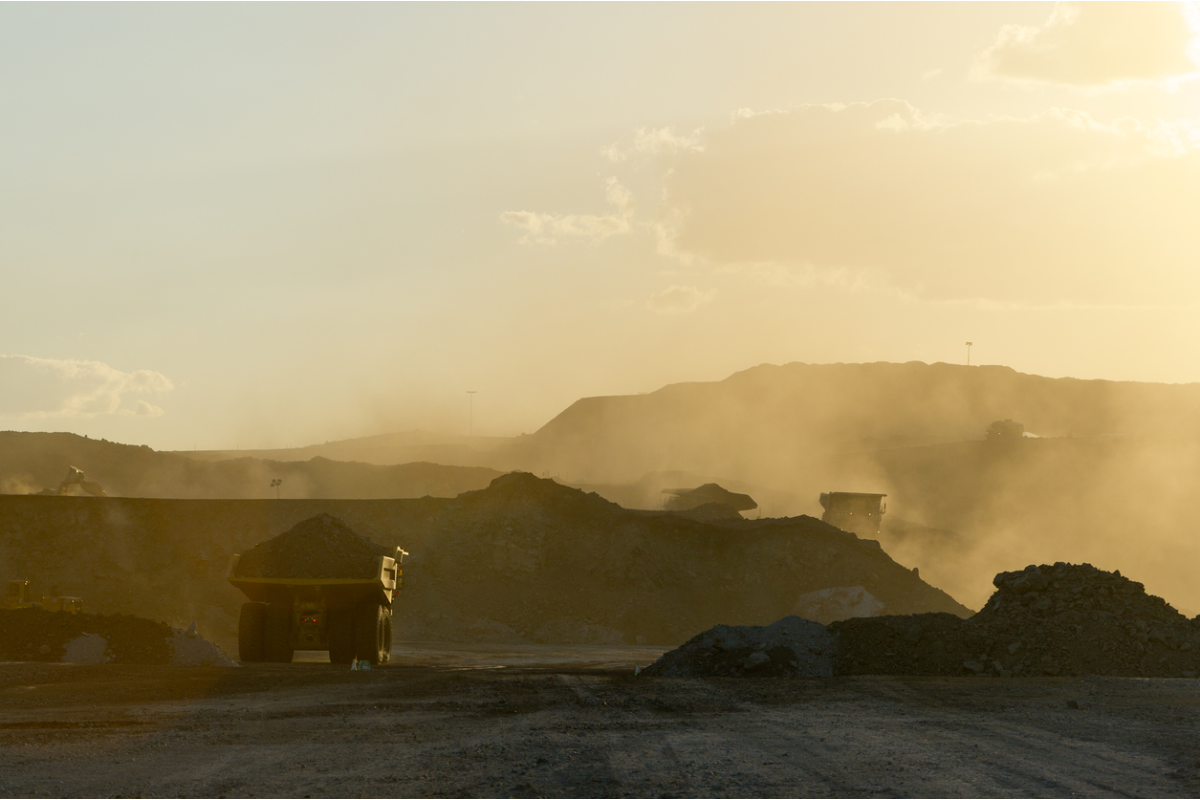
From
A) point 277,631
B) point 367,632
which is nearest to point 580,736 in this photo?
point 367,632

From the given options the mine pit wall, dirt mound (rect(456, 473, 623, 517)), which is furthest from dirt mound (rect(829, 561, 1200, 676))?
dirt mound (rect(456, 473, 623, 517))

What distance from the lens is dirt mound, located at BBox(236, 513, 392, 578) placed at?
2186cm

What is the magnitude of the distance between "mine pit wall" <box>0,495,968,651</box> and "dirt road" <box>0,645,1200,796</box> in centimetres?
2111

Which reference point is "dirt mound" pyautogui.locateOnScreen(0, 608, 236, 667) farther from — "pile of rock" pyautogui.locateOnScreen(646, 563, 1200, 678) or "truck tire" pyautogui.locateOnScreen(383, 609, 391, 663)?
"pile of rock" pyautogui.locateOnScreen(646, 563, 1200, 678)

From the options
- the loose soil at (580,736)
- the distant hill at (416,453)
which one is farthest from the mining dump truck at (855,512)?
the distant hill at (416,453)

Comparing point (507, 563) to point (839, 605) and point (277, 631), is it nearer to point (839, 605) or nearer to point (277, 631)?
point (839, 605)

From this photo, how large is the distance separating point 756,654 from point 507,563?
897 inches

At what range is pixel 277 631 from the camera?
2247cm

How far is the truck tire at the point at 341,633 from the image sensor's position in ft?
73.2

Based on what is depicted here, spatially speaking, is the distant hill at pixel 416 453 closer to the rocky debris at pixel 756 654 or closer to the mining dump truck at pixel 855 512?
the mining dump truck at pixel 855 512

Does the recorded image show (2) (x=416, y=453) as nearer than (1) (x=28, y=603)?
No

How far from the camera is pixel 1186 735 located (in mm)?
12312

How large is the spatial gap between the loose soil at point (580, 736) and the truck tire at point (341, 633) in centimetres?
327

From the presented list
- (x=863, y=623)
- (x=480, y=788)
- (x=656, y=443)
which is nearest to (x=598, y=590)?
(x=863, y=623)
